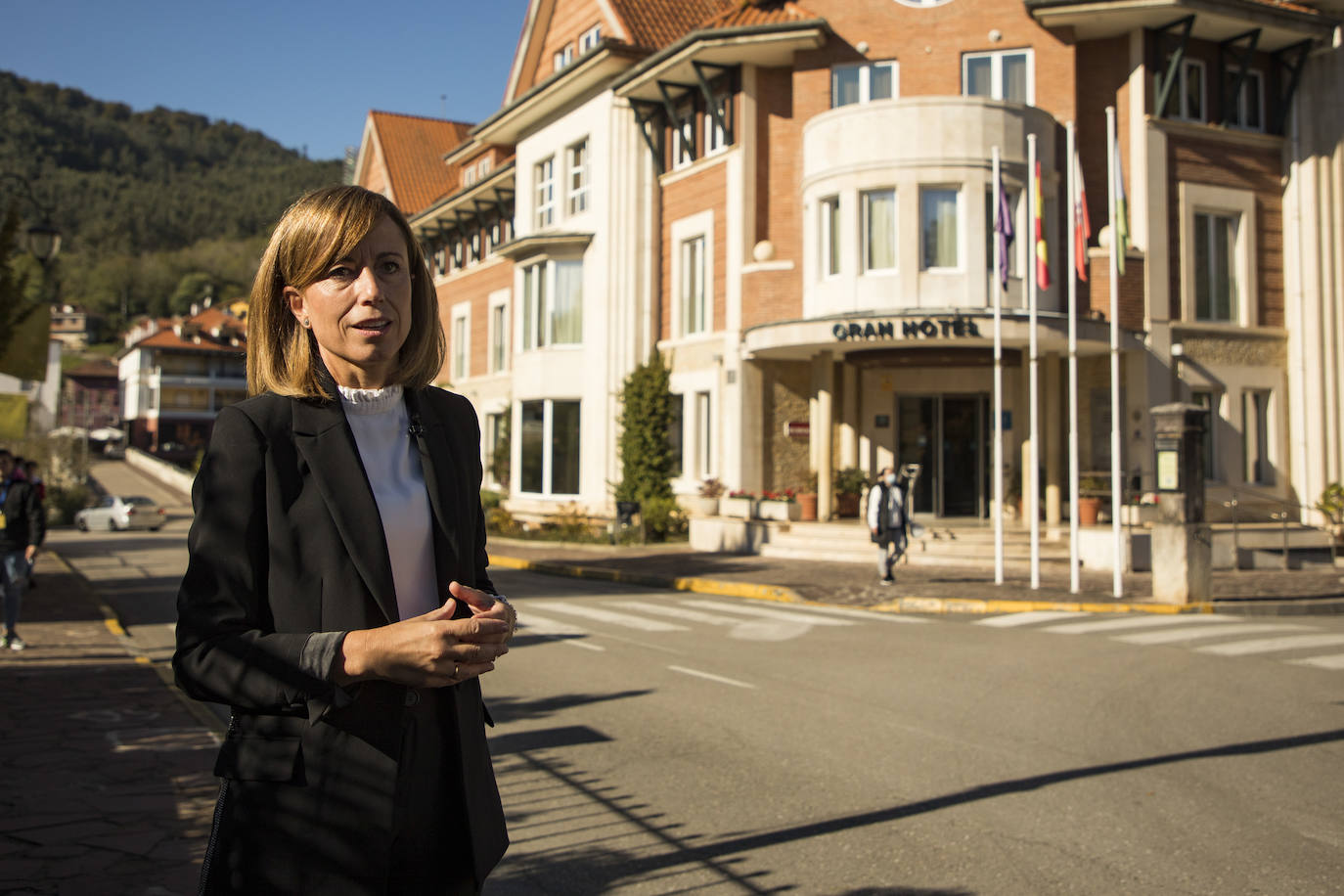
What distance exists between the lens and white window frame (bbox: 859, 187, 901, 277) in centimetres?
2239

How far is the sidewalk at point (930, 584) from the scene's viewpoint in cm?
1525

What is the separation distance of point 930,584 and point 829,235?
8.90m

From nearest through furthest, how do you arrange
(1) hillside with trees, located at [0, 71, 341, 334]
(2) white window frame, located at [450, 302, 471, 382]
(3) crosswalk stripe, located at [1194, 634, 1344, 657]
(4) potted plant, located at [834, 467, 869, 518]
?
1. (3) crosswalk stripe, located at [1194, 634, 1344, 657]
2. (4) potted plant, located at [834, 467, 869, 518]
3. (2) white window frame, located at [450, 302, 471, 382]
4. (1) hillside with trees, located at [0, 71, 341, 334]

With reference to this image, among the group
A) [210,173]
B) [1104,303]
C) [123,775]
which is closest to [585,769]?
[123,775]

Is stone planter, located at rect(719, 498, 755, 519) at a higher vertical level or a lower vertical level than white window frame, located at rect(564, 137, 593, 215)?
lower

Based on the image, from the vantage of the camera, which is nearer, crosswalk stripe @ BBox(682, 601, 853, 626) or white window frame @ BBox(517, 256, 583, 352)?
crosswalk stripe @ BBox(682, 601, 853, 626)

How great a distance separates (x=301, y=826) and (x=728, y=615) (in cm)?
1259

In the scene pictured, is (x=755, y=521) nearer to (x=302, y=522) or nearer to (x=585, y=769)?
(x=585, y=769)

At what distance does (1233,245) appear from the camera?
79.9ft

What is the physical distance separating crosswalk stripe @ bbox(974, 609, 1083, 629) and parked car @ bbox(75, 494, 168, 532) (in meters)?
39.0

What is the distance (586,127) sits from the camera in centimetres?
3052

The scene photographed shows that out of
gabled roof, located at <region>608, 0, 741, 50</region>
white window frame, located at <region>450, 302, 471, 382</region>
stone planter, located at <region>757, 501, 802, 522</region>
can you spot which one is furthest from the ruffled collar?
white window frame, located at <region>450, 302, 471, 382</region>

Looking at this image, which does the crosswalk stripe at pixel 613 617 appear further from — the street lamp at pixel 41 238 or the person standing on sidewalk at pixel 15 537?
the street lamp at pixel 41 238

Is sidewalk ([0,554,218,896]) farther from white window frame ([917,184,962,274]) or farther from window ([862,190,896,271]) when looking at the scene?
white window frame ([917,184,962,274])
